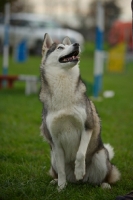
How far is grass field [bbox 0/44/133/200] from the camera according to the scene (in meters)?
3.86

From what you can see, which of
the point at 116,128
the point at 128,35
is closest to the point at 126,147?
the point at 116,128

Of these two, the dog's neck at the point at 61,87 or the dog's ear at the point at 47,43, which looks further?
the dog's ear at the point at 47,43

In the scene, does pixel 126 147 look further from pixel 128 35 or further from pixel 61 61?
pixel 128 35

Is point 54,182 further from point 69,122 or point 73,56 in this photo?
point 73,56

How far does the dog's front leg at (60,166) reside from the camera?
4.05 m

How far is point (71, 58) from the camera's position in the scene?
4.02 m

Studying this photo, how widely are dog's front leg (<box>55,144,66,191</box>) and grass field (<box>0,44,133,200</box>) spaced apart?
0.22ft

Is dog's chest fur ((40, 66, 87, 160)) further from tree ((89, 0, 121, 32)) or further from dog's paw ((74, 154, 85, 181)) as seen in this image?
tree ((89, 0, 121, 32))

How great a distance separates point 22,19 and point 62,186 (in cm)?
2187

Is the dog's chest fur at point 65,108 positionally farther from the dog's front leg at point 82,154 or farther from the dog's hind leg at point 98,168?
the dog's hind leg at point 98,168

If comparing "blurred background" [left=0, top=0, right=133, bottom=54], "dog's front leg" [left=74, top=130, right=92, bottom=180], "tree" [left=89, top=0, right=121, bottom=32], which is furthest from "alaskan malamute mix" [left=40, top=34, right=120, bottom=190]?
"tree" [left=89, top=0, right=121, bottom=32]

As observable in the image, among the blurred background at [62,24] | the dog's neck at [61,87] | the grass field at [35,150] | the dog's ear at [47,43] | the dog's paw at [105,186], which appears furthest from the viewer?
the blurred background at [62,24]

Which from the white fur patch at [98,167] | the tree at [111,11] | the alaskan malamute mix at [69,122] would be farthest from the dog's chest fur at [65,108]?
the tree at [111,11]

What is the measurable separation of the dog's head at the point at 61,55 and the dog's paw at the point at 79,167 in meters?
0.83
